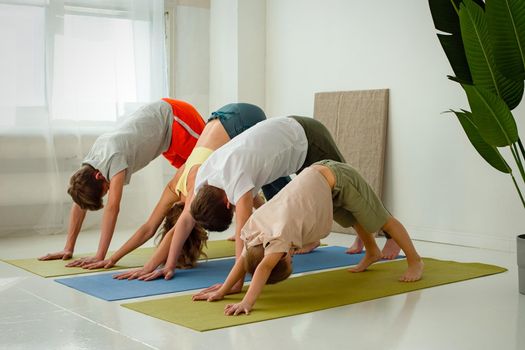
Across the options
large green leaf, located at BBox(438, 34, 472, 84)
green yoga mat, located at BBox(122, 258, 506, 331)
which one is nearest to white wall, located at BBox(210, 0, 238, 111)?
green yoga mat, located at BBox(122, 258, 506, 331)

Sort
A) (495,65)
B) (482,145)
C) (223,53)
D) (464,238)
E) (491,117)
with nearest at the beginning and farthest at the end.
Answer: (491,117) → (495,65) → (482,145) → (464,238) → (223,53)

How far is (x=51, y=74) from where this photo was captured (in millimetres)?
6184

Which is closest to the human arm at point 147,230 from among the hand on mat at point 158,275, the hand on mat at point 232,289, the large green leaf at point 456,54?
the hand on mat at point 158,275

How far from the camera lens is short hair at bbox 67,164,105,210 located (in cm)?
428

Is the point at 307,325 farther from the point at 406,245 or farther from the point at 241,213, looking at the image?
the point at 406,245

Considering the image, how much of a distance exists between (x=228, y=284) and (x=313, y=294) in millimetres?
454

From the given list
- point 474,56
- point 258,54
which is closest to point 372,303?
point 474,56

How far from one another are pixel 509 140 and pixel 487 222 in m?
1.85

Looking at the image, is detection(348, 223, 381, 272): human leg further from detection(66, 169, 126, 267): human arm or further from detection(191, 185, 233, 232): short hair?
detection(66, 169, 126, 267): human arm

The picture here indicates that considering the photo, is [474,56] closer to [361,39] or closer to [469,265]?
[469,265]

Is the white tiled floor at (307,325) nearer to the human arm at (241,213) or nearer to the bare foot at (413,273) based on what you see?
the bare foot at (413,273)

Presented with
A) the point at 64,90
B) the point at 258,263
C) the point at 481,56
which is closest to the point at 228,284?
the point at 258,263

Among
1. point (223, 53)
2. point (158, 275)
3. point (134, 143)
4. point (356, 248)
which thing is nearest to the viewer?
point (158, 275)

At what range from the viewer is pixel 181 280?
394 cm
